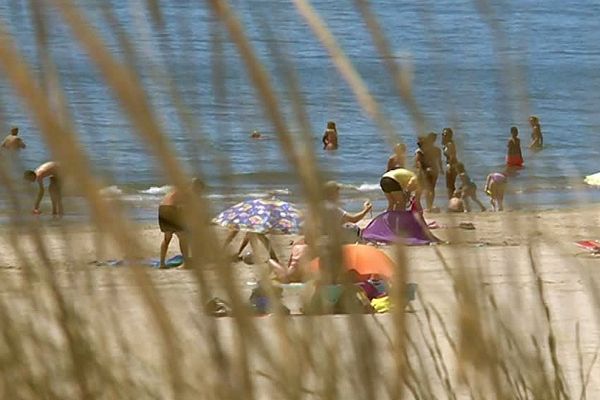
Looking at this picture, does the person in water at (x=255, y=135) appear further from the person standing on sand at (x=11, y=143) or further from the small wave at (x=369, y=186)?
the small wave at (x=369, y=186)

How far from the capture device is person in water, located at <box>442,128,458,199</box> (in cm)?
160

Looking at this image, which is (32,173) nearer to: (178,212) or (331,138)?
(178,212)

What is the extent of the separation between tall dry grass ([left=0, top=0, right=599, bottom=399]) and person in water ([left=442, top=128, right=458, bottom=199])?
0.12 metres

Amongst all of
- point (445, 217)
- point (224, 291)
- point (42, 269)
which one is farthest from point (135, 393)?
point (445, 217)

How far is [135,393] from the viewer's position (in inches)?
51.6

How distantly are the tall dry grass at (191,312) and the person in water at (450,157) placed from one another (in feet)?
0.40

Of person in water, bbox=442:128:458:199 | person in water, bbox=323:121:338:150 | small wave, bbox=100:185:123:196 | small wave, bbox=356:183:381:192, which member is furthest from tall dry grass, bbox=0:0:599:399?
small wave, bbox=356:183:381:192

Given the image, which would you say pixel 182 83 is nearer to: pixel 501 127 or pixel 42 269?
pixel 42 269

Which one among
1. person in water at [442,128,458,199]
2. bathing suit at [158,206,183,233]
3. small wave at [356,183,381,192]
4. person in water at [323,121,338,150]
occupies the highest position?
bathing suit at [158,206,183,233]

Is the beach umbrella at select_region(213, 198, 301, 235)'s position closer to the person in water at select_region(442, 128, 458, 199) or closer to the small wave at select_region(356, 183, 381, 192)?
the person in water at select_region(442, 128, 458, 199)

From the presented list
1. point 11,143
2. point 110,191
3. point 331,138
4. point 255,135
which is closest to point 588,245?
point 331,138

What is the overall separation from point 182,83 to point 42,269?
27 cm

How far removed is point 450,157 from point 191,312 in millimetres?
560

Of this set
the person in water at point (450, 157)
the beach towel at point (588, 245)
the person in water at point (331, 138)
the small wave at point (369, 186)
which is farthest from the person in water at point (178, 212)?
the small wave at point (369, 186)
